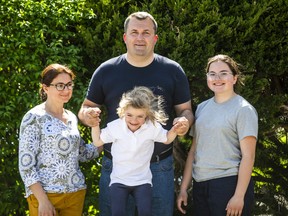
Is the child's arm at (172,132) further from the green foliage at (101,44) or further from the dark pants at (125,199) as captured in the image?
the green foliage at (101,44)

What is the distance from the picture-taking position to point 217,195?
4551mm

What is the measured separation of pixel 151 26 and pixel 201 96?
1490 mm

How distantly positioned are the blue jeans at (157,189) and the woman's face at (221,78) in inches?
27.7

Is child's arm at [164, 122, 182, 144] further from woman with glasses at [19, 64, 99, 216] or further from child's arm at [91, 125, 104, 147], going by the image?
woman with glasses at [19, 64, 99, 216]

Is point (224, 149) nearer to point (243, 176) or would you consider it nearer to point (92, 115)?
point (243, 176)

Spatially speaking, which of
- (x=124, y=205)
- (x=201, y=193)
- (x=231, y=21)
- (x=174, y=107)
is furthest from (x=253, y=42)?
(x=124, y=205)

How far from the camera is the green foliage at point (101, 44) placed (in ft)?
18.4

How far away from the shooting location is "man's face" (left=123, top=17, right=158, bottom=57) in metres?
4.68

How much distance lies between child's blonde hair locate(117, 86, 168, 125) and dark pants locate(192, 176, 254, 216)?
0.60m

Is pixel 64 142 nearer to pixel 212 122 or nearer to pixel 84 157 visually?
pixel 84 157

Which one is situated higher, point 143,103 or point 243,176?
point 143,103

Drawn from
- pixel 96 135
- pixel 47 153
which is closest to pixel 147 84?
pixel 96 135

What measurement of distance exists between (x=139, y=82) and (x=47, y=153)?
35.3 inches

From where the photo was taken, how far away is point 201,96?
6.04m
